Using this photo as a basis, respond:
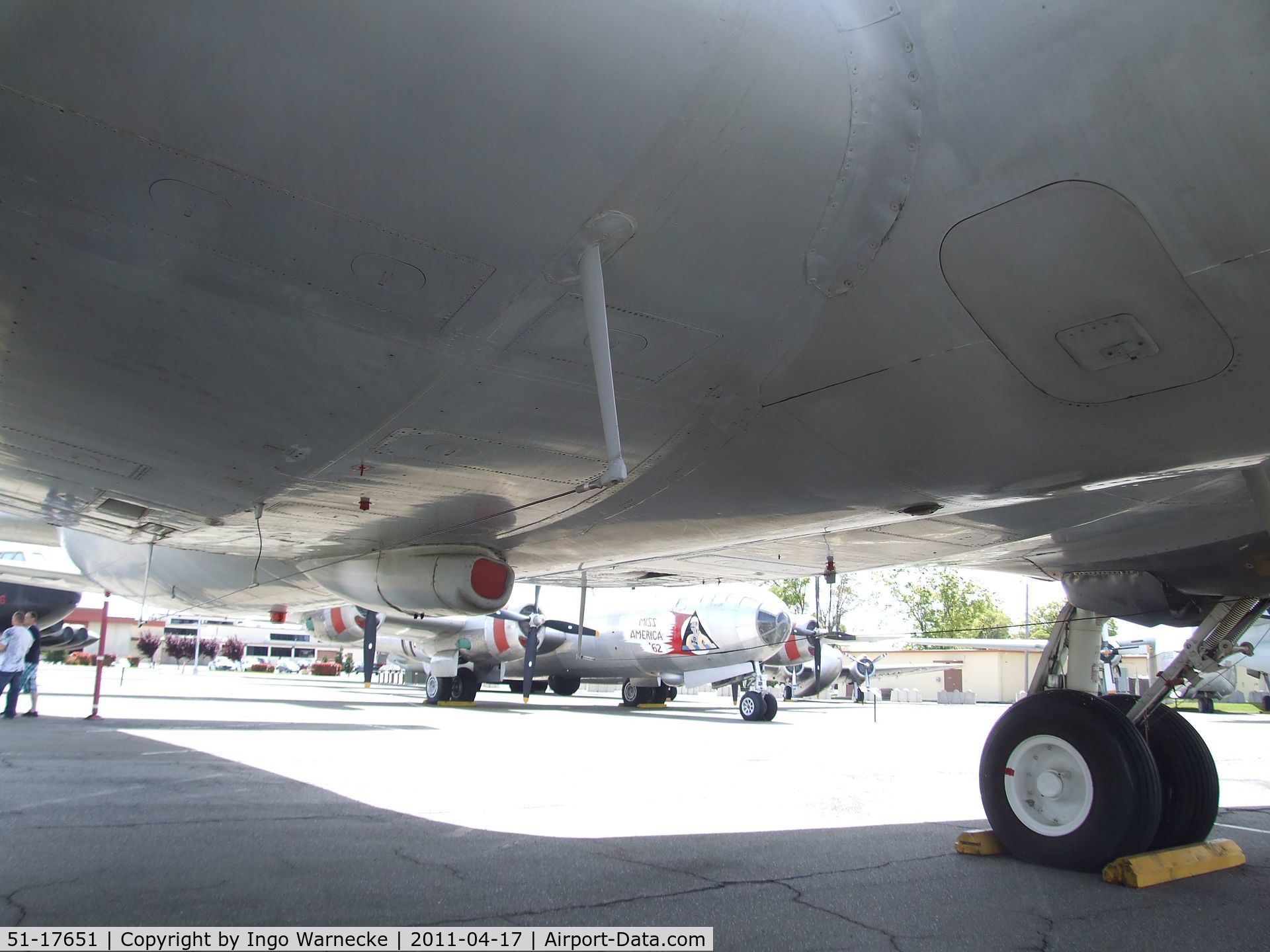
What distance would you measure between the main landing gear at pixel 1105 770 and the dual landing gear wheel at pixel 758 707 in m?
17.2

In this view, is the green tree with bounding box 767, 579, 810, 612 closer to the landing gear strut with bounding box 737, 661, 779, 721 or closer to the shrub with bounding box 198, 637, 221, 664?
the landing gear strut with bounding box 737, 661, 779, 721

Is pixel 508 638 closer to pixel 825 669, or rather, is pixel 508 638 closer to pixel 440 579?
pixel 825 669

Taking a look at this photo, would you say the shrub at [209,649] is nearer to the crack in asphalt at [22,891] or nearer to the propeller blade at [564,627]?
the propeller blade at [564,627]

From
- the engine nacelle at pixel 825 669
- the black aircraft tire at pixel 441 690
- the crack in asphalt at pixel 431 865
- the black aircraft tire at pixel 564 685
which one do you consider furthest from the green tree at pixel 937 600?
the crack in asphalt at pixel 431 865

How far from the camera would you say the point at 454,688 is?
2436cm

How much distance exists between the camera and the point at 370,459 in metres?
3.95

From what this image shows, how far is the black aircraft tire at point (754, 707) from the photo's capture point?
22.5m

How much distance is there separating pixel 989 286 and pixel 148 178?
2.26 m

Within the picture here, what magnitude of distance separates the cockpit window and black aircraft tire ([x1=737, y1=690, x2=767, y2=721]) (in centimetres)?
159

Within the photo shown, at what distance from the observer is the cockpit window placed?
2345cm

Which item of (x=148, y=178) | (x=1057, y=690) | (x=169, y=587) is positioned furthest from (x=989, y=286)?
(x=169, y=587)

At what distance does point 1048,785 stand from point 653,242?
4.61m

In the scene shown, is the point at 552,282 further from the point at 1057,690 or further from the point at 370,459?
the point at 1057,690

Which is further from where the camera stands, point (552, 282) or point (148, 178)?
point (552, 282)
